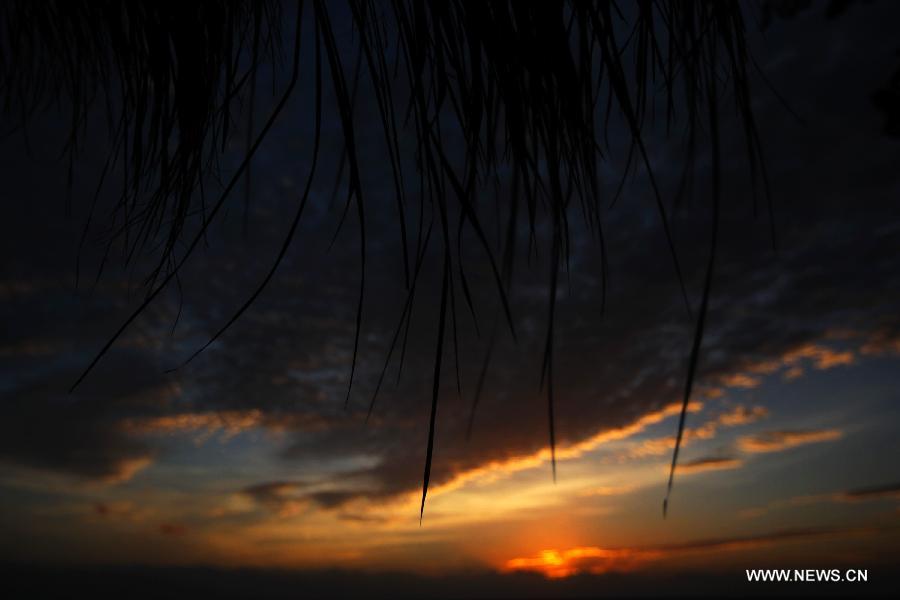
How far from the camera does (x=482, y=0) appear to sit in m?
0.66

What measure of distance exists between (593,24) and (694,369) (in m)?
0.36

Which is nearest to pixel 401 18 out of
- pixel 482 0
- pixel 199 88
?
pixel 482 0

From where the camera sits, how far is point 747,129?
0.64 metres

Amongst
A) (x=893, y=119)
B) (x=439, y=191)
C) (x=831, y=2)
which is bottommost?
(x=439, y=191)

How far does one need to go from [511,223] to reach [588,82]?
20 centimetres

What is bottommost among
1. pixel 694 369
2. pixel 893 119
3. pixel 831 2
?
pixel 694 369

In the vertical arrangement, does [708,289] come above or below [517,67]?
below

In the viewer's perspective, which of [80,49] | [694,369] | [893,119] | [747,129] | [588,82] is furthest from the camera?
[893,119]

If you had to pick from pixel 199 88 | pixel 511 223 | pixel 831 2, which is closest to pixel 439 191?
pixel 511 223

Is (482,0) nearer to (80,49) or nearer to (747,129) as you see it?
(747,129)

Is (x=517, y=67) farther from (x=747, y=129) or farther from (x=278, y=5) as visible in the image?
(x=278, y=5)

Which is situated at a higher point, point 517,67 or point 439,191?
point 517,67

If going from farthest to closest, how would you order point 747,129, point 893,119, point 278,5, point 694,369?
point 893,119
point 278,5
point 747,129
point 694,369

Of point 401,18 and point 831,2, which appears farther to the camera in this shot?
point 831,2
